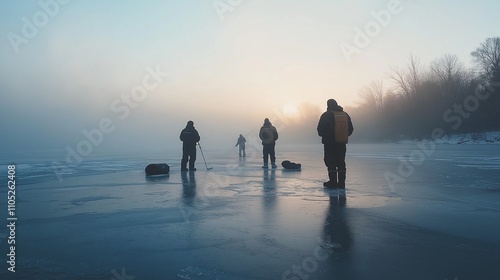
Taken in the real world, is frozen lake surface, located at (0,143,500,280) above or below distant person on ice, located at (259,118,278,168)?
below

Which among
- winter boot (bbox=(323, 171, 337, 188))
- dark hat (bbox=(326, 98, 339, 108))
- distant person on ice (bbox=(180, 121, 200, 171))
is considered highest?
dark hat (bbox=(326, 98, 339, 108))

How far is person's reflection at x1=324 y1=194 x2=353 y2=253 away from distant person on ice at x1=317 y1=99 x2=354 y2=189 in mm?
2142

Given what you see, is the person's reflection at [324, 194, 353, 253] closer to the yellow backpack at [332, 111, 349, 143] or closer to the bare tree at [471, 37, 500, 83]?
the yellow backpack at [332, 111, 349, 143]

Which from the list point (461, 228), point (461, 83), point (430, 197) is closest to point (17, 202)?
point (461, 228)

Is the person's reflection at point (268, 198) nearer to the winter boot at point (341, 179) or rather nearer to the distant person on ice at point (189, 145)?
the winter boot at point (341, 179)

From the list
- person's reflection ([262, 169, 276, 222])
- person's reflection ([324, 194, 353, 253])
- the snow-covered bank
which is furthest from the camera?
the snow-covered bank

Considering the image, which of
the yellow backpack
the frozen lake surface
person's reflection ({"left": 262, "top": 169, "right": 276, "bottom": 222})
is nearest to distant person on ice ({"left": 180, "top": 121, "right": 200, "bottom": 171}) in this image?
person's reflection ({"left": 262, "top": 169, "right": 276, "bottom": 222})

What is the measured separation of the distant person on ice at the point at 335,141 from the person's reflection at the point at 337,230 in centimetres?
214

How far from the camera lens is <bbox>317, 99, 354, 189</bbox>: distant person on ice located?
757 centimetres

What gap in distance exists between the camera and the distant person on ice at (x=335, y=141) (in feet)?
24.8

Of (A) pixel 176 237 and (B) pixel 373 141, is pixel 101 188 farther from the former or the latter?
(B) pixel 373 141

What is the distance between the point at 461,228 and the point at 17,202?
23.0 feet

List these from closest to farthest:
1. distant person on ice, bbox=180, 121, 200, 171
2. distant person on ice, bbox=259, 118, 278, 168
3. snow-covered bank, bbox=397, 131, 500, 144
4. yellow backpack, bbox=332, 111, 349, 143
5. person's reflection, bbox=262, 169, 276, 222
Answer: person's reflection, bbox=262, 169, 276, 222
yellow backpack, bbox=332, 111, 349, 143
distant person on ice, bbox=180, 121, 200, 171
distant person on ice, bbox=259, 118, 278, 168
snow-covered bank, bbox=397, 131, 500, 144

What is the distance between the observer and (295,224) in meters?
4.14
